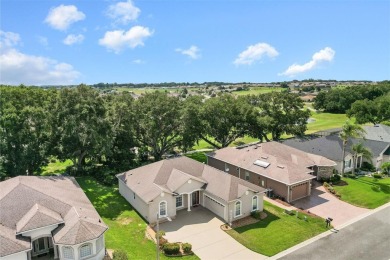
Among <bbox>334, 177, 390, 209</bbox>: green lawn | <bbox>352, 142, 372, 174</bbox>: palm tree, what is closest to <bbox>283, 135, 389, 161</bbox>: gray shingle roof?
<bbox>352, 142, 372, 174</bbox>: palm tree

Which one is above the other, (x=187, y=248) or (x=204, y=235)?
(x=187, y=248)

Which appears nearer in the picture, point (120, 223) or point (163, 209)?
point (120, 223)

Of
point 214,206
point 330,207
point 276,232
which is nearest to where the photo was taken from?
point 276,232

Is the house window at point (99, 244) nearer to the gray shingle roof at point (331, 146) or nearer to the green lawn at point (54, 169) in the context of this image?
the green lawn at point (54, 169)

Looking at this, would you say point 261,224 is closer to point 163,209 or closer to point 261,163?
point 163,209

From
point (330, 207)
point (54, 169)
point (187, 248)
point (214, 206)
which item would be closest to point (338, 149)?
point (330, 207)

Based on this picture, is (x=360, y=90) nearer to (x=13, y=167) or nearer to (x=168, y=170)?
(x=168, y=170)

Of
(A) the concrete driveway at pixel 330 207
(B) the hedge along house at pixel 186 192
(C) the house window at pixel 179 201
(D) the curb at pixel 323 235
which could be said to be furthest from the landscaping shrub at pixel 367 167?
(C) the house window at pixel 179 201
